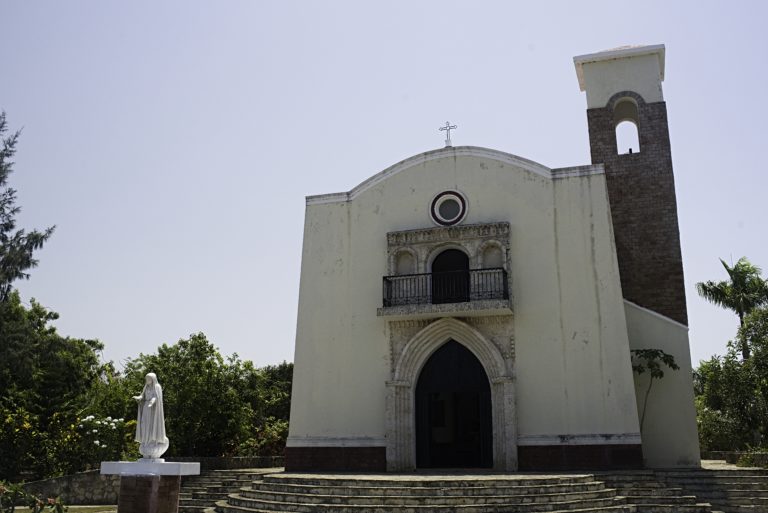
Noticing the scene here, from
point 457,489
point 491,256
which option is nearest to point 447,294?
point 491,256

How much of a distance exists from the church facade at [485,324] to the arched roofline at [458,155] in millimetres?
34

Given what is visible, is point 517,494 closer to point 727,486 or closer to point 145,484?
point 727,486

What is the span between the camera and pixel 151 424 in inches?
447

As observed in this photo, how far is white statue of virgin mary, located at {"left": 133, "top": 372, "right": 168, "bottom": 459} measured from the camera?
11266 mm

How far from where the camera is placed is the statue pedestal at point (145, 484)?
35.4 feet

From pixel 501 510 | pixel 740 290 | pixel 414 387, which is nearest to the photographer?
pixel 501 510

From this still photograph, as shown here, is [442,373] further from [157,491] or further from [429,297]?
[157,491]

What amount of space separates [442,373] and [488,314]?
A: 1.91m

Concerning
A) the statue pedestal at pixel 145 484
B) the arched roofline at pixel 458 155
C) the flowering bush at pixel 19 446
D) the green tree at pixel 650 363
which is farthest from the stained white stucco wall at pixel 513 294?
the flowering bush at pixel 19 446

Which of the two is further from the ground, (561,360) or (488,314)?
(488,314)

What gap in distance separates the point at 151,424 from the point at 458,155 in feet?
34.8

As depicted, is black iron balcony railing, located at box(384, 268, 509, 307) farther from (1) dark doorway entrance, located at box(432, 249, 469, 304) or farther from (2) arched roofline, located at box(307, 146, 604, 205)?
(2) arched roofline, located at box(307, 146, 604, 205)

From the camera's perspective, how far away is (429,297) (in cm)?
1784

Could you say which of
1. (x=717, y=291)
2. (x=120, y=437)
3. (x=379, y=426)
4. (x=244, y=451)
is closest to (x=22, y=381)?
(x=120, y=437)
